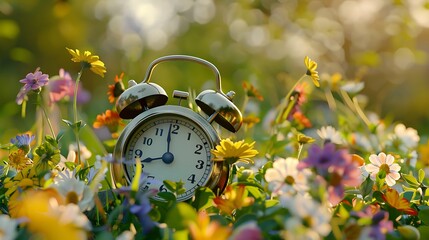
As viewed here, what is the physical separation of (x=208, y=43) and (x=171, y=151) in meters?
6.92

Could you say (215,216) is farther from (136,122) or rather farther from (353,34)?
(353,34)

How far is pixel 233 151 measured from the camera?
46.4 inches


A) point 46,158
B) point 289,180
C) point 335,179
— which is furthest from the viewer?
point 46,158

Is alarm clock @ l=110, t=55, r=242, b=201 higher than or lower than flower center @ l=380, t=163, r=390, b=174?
higher

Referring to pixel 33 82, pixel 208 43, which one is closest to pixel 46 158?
pixel 33 82

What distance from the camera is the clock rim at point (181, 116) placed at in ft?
4.19

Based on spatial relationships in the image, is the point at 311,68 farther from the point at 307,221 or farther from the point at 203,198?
the point at 307,221

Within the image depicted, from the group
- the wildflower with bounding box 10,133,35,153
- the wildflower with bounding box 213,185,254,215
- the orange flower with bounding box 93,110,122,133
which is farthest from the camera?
the orange flower with bounding box 93,110,122,133

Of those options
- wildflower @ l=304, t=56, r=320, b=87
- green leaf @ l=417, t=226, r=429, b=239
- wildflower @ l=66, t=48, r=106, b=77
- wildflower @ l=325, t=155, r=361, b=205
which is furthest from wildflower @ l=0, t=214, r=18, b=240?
wildflower @ l=304, t=56, r=320, b=87

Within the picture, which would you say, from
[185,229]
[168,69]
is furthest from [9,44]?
[185,229]

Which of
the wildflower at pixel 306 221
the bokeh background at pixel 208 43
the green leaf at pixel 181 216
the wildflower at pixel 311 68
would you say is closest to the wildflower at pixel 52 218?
the green leaf at pixel 181 216

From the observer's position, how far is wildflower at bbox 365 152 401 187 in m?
1.31

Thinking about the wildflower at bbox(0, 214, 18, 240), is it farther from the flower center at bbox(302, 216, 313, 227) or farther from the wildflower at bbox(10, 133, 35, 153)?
the wildflower at bbox(10, 133, 35, 153)

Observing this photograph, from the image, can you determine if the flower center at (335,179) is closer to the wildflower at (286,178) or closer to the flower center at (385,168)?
the wildflower at (286,178)
